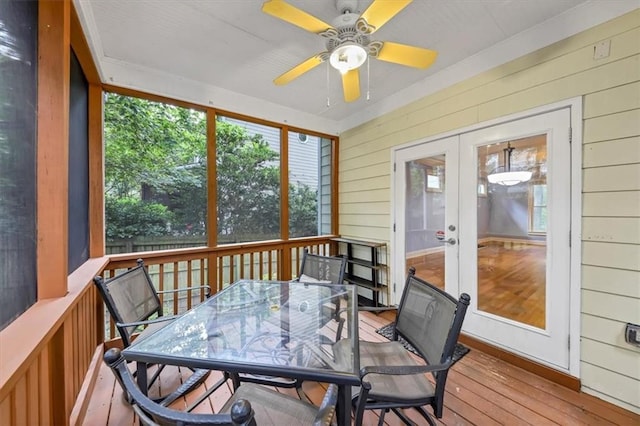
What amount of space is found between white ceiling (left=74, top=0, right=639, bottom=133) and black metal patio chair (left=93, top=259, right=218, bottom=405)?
175 centimetres

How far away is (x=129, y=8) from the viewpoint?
1888 mm

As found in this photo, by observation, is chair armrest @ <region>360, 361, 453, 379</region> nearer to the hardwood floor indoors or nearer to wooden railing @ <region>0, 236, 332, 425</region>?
wooden railing @ <region>0, 236, 332, 425</region>

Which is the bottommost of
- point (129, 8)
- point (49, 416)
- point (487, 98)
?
point (49, 416)

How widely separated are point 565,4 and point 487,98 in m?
0.72

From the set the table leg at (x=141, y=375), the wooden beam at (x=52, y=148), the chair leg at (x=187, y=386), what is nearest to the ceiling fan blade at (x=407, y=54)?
the wooden beam at (x=52, y=148)

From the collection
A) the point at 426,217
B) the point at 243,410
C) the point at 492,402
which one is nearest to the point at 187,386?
the point at 243,410

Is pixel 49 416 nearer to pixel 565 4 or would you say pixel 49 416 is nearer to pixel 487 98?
pixel 487 98

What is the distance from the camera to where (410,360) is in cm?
153

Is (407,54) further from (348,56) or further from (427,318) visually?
(427,318)

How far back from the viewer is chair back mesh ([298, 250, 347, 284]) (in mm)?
2340

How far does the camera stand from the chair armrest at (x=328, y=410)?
36.9 inches

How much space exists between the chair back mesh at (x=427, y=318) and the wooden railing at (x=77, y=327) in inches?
63.7

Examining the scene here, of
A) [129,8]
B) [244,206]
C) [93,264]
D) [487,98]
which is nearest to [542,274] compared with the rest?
[487,98]

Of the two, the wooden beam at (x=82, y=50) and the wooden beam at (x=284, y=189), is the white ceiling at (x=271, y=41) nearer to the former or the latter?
the wooden beam at (x=82, y=50)
